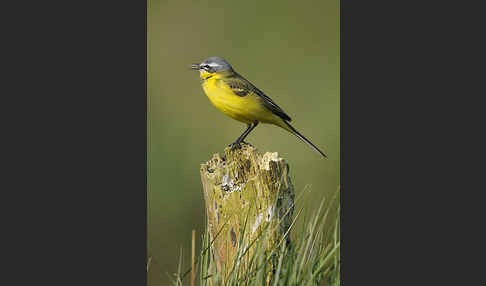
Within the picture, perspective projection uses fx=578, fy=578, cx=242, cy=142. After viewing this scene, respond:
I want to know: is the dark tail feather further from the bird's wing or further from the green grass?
the green grass

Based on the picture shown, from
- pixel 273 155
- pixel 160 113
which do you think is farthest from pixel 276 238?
pixel 160 113

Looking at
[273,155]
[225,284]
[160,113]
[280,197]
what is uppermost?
[160,113]

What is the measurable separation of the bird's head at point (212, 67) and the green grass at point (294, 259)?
4.44 feet

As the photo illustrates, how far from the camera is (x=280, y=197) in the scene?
358 centimetres

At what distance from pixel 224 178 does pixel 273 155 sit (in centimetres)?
36

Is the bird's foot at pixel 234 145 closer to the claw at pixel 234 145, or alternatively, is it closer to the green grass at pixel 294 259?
the claw at pixel 234 145

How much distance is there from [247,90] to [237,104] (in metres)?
0.13

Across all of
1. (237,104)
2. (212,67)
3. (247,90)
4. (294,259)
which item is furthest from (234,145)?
A: (294,259)

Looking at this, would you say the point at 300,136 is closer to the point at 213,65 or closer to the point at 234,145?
the point at 234,145

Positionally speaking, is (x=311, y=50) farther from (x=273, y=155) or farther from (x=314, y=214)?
(x=314, y=214)

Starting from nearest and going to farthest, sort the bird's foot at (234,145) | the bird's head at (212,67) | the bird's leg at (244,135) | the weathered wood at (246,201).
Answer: the weathered wood at (246,201) < the bird's foot at (234,145) < the bird's leg at (244,135) < the bird's head at (212,67)

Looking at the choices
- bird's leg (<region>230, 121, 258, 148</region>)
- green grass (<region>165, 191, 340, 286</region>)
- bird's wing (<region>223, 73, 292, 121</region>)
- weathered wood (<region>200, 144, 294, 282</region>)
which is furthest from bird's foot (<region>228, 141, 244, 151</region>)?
green grass (<region>165, 191, 340, 286</region>)

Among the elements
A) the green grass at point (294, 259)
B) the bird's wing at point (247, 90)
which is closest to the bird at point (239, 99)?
the bird's wing at point (247, 90)

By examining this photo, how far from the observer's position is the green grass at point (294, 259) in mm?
3387
